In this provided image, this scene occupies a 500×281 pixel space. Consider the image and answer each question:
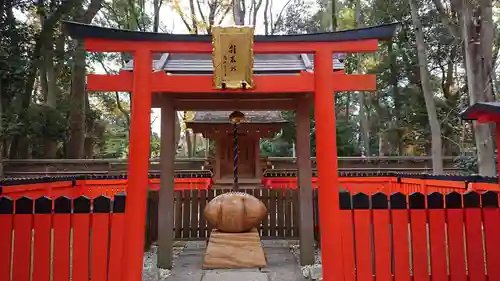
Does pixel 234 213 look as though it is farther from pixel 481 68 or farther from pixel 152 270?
pixel 481 68

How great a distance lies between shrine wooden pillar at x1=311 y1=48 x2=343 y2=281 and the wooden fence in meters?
3.68

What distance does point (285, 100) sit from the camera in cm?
729

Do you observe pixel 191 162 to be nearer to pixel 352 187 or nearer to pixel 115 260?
pixel 352 187

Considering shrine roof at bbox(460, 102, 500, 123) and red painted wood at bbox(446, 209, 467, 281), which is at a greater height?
shrine roof at bbox(460, 102, 500, 123)

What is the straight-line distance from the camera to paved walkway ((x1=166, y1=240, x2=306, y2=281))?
5470mm

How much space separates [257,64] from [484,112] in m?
3.14

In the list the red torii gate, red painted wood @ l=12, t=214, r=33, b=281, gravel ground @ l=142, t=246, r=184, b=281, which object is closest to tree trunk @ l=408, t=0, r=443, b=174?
the red torii gate

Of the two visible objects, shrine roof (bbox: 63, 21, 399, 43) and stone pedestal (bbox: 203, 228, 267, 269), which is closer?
shrine roof (bbox: 63, 21, 399, 43)

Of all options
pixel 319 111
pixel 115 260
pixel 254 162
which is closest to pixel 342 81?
pixel 319 111

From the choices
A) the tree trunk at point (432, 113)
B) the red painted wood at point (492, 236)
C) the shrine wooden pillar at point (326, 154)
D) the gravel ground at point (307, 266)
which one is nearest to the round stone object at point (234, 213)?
the gravel ground at point (307, 266)

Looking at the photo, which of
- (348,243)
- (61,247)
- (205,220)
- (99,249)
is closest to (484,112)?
(348,243)

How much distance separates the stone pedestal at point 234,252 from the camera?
5965 millimetres

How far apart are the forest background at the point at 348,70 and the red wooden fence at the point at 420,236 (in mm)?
4891

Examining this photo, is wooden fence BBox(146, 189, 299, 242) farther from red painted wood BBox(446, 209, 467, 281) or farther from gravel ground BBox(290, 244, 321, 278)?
red painted wood BBox(446, 209, 467, 281)
